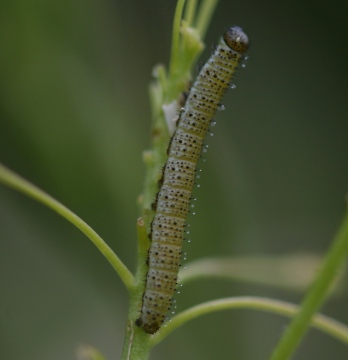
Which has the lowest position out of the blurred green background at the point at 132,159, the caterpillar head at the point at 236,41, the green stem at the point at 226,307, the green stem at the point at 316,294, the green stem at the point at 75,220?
the blurred green background at the point at 132,159

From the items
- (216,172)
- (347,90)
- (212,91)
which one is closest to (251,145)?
(347,90)

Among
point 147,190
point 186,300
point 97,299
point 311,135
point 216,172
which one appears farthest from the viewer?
point 311,135

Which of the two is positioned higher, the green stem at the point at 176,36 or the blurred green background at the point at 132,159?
the green stem at the point at 176,36

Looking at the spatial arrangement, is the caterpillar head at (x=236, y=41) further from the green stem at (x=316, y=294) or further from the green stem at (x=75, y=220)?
the green stem at (x=316, y=294)

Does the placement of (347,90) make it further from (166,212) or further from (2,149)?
(166,212)

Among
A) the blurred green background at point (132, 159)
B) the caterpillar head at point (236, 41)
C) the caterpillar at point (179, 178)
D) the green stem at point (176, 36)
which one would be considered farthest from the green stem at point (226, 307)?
the caterpillar head at point (236, 41)

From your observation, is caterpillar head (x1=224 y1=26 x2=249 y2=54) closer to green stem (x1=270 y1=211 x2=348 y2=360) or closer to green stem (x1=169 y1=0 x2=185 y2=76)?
green stem (x1=169 y1=0 x2=185 y2=76)

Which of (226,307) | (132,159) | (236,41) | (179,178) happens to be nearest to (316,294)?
(226,307)
